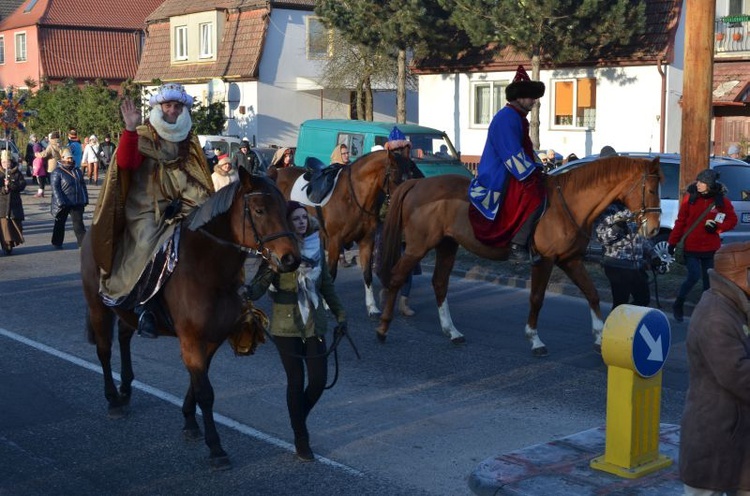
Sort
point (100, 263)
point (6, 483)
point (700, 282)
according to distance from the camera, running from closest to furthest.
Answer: point (6, 483) → point (100, 263) → point (700, 282)

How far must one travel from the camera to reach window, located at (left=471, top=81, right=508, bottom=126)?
3152 centimetres

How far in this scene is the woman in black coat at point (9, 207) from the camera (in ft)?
60.1

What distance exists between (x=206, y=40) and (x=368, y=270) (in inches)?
1247

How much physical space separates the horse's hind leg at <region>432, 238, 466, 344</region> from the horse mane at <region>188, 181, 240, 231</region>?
4.80 meters

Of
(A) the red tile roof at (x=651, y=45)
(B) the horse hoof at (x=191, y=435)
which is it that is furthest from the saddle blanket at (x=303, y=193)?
(A) the red tile roof at (x=651, y=45)

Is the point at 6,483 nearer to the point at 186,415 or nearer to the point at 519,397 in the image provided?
the point at 186,415

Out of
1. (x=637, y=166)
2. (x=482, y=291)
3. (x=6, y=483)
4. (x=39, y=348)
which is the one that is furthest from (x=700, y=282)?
(x=6, y=483)

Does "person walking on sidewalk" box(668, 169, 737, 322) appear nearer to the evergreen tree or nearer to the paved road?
the paved road

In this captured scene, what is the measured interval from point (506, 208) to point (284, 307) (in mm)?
4126

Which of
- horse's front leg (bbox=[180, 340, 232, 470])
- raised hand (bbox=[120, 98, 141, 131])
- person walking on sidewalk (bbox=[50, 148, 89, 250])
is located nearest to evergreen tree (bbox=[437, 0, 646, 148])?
person walking on sidewalk (bbox=[50, 148, 89, 250])

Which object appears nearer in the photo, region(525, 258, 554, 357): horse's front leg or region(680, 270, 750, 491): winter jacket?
region(680, 270, 750, 491): winter jacket

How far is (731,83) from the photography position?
90.8 ft

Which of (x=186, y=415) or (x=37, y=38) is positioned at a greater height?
(x=37, y=38)

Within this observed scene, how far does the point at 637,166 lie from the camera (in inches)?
395
